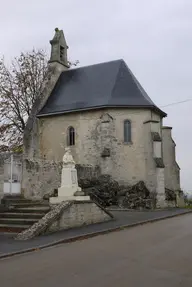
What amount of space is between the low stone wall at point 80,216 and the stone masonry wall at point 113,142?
1207 cm

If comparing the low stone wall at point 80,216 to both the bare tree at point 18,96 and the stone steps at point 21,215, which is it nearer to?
the stone steps at point 21,215

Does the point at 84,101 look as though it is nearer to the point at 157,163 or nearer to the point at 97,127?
the point at 97,127

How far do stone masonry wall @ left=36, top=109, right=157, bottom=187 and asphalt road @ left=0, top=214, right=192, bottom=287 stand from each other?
1651 cm

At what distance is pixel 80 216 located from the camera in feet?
44.4

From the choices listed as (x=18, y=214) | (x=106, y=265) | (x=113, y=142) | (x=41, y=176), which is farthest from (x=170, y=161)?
(x=106, y=265)

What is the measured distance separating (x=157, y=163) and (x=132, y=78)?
7692mm

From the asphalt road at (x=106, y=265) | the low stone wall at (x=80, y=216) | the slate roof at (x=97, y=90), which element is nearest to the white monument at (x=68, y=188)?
the low stone wall at (x=80, y=216)

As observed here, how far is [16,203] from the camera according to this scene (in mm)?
15172

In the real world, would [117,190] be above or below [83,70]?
below

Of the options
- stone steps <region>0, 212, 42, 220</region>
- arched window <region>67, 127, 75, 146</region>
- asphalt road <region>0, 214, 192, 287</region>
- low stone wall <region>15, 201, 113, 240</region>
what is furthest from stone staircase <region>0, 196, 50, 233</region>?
arched window <region>67, 127, 75, 146</region>

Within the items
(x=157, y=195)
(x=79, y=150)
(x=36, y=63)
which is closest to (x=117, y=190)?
(x=157, y=195)

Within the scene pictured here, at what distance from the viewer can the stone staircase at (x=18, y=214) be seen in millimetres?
12489

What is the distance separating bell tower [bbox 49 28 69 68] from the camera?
1332 inches

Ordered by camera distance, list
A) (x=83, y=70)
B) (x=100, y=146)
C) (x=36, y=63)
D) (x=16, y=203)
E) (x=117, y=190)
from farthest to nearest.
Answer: (x=36, y=63), (x=83, y=70), (x=100, y=146), (x=117, y=190), (x=16, y=203)
